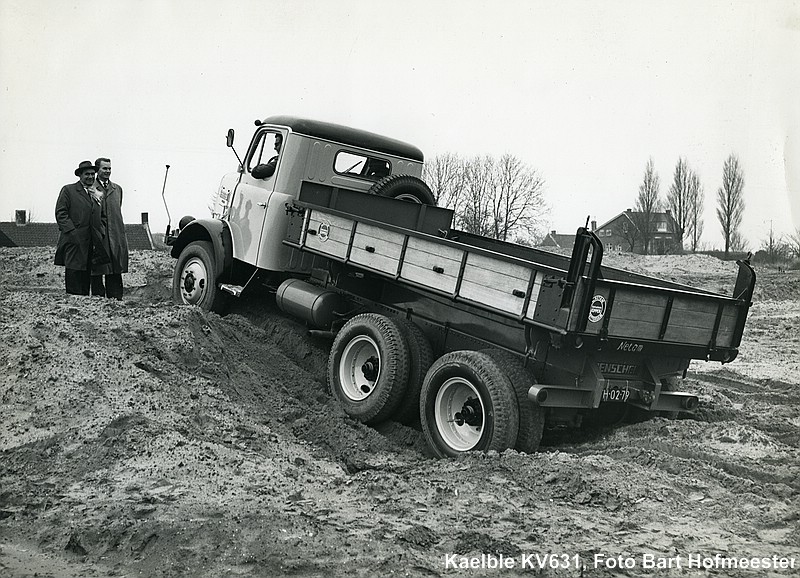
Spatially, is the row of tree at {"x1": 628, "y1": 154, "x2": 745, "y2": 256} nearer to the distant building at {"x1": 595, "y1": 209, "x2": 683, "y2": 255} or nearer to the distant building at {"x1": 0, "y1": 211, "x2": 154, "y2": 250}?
the distant building at {"x1": 595, "y1": 209, "x2": 683, "y2": 255}

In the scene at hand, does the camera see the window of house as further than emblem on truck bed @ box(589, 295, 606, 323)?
Yes

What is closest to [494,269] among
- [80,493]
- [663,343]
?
[663,343]

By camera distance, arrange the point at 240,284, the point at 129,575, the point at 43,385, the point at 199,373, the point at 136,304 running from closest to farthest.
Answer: the point at 129,575 → the point at 43,385 → the point at 199,373 → the point at 136,304 → the point at 240,284

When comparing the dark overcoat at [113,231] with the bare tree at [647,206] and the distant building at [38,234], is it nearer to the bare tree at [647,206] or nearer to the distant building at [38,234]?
the distant building at [38,234]

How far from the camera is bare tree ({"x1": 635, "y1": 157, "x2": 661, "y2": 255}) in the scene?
41750mm

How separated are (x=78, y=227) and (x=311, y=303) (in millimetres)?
2825

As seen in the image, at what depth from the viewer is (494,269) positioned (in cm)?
620

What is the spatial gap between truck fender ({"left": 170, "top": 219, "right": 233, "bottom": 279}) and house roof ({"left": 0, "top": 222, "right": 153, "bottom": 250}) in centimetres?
1949

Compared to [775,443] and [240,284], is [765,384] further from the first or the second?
[240,284]

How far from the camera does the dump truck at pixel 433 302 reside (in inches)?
236

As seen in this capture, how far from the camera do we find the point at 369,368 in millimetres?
7402

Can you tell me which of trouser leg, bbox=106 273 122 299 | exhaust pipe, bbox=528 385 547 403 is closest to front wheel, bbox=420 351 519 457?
exhaust pipe, bbox=528 385 547 403

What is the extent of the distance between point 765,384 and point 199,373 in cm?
654

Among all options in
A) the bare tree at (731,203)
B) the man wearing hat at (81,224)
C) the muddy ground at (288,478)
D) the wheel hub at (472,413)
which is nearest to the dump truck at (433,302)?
the wheel hub at (472,413)
